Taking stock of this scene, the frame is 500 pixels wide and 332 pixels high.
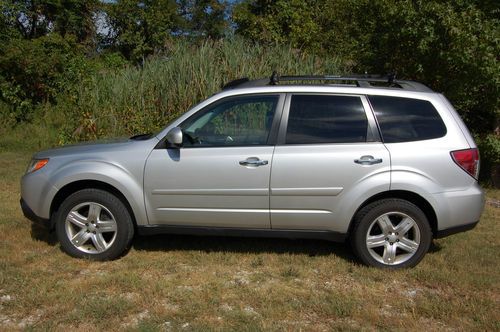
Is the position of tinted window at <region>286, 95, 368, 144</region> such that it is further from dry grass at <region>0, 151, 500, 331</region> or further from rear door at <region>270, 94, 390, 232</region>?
dry grass at <region>0, 151, 500, 331</region>

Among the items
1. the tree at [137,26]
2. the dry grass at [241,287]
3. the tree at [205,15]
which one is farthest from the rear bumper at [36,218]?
the tree at [205,15]

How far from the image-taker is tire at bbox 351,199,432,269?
485cm

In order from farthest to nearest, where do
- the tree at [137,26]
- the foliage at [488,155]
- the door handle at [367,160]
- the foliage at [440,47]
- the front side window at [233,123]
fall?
the tree at [137,26], the foliage at [488,155], the foliage at [440,47], the front side window at [233,123], the door handle at [367,160]

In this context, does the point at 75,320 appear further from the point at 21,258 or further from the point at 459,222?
the point at 459,222

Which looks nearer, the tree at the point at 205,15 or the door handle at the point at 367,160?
the door handle at the point at 367,160

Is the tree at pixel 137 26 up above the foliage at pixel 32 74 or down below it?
above

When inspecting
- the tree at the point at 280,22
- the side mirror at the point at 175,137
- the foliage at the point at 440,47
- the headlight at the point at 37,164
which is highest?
the tree at the point at 280,22

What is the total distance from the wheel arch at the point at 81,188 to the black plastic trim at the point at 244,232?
226 mm

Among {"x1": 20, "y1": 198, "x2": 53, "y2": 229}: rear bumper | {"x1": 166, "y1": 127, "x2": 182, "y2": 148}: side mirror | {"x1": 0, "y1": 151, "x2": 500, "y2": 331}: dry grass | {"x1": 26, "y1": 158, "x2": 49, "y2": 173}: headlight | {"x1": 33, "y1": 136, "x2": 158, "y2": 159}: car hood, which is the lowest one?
{"x1": 0, "y1": 151, "x2": 500, "y2": 331}: dry grass

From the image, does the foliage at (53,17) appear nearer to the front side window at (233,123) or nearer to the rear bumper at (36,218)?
the rear bumper at (36,218)

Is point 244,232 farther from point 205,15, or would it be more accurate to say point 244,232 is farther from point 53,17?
point 205,15

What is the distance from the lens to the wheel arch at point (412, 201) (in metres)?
4.87

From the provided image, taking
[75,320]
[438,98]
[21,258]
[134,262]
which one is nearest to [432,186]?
[438,98]

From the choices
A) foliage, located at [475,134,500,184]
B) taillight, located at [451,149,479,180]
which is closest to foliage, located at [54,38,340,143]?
foliage, located at [475,134,500,184]
